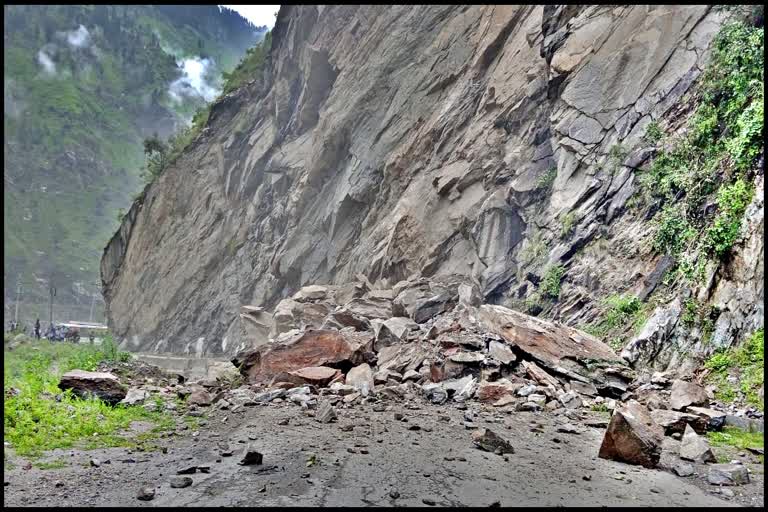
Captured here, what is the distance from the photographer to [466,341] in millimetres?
12047

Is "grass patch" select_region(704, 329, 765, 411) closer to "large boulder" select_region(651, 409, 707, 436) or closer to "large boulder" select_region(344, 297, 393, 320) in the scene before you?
"large boulder" select_region(651, 409, 707, 436)

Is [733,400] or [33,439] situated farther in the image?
[733,400]

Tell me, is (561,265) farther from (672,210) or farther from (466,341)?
(466,341)

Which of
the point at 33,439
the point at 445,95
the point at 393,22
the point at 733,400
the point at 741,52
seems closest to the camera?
the point at 33,439

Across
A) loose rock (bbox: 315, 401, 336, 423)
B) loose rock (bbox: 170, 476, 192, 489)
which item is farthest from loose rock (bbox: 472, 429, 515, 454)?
loose rock (bbox: 170, 476, 192, 489)

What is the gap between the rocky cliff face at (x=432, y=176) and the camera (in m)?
14.7

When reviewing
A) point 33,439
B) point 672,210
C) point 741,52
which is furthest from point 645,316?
point 33,439

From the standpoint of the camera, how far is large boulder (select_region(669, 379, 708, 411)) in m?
8.02

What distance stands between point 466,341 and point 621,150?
343 inches

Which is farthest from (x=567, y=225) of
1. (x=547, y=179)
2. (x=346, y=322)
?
(x=346, y=322)

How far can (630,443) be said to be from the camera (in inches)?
242

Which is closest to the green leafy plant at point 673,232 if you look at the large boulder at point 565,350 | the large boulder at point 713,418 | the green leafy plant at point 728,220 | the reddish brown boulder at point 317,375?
the green leafy plant at point 728,220

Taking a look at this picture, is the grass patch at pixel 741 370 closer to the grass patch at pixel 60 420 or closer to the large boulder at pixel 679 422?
the large boulder at pixel 679 422

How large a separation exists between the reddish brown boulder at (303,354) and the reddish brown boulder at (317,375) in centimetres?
44
